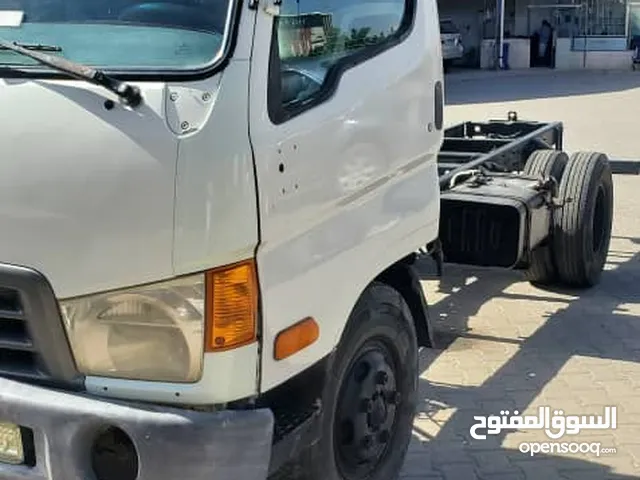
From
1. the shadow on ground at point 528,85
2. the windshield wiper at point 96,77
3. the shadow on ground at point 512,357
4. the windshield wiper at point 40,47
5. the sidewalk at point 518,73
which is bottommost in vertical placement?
the sidewalk at point 518,73

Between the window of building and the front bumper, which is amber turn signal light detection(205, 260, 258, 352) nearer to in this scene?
the front bumper

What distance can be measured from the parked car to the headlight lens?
2526 cm

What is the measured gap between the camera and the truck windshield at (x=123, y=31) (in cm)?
282

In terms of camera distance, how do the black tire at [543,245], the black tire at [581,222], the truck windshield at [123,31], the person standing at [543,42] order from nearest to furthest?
the truck windshield at [123,31]
the black tire at [581,222]
the black tire at [543,245]
the person standing at [543,42]

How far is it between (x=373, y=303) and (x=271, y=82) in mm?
1021

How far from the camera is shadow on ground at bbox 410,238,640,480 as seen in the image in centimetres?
436

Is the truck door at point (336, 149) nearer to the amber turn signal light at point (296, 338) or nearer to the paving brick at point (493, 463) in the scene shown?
the amber turn signal light at point (296, 338)

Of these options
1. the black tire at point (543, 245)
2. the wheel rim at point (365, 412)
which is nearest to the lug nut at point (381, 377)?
the wheel rim at point (365, 412)

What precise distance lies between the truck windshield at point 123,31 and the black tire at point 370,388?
1.09 metres

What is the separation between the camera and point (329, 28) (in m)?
3.39

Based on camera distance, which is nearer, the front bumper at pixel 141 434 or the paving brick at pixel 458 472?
the front bumper at pixel 141 434

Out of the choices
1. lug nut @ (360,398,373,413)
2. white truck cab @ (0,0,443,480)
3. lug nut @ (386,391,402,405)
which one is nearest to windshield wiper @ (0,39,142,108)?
white truck cab @ (0,0,443,480)

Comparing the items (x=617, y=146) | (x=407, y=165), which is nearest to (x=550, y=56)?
(x=617, y=146)

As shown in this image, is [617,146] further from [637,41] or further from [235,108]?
[637,41]
